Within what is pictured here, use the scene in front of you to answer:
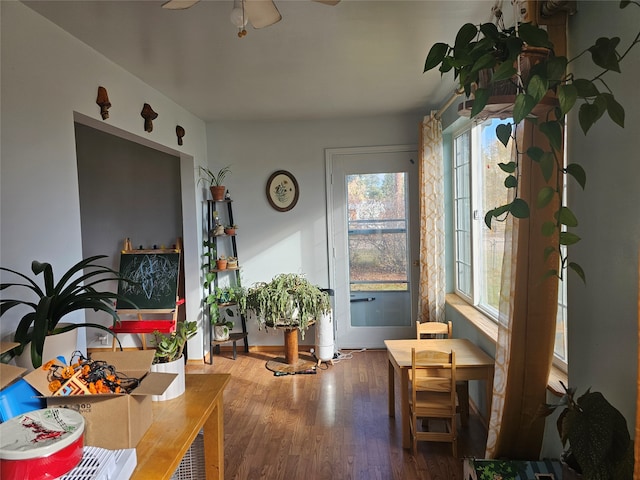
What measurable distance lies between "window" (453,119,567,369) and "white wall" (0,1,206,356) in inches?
99.7

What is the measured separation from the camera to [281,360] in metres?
4.47

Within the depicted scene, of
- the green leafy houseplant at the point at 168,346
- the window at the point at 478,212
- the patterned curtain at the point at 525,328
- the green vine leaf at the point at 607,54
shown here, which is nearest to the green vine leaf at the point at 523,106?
the green vine leaf at the point at 607,54

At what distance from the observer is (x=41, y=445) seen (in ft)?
3.07

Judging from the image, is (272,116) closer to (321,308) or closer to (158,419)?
(321,308)

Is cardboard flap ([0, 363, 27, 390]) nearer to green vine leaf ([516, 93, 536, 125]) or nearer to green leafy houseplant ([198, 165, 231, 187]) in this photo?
green vine leaf ([516, 93, 536, 125])

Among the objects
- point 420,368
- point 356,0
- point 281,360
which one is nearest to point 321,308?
point 281,360

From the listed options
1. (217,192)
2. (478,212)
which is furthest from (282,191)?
(478,212)

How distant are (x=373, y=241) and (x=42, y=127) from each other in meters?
3.30

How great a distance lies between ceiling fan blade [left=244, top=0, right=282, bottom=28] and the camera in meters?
1.66

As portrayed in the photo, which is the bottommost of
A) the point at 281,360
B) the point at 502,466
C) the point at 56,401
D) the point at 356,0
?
the point at 281,360

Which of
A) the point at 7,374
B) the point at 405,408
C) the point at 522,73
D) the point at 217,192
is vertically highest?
the point at 522,73

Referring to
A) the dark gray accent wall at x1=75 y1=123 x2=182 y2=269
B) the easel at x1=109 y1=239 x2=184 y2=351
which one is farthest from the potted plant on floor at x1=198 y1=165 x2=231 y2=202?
the easel at x1=109 y1=239 x2=184 y2=351

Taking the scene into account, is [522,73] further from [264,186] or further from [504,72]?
[264,186]

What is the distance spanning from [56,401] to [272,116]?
12.0 ft
